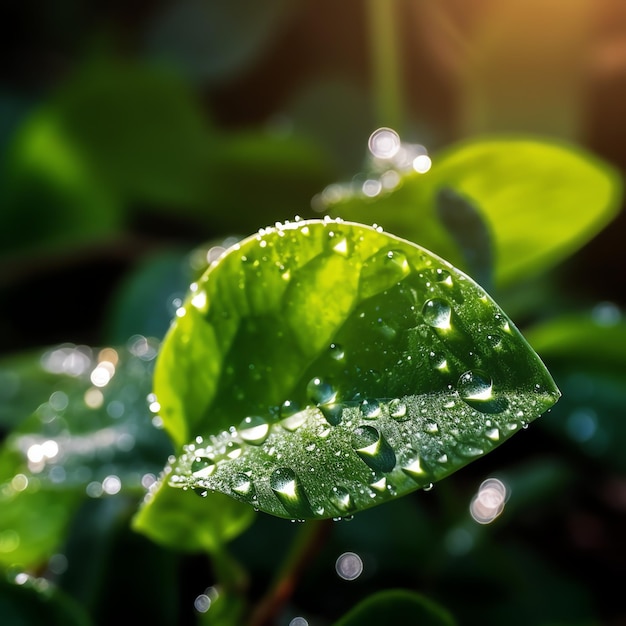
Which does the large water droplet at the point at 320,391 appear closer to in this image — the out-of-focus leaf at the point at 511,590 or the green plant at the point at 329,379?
the green plant at the point at 329,379

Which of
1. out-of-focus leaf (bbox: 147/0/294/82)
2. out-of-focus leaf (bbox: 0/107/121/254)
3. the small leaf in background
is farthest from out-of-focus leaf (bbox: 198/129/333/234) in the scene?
the small leaf in background

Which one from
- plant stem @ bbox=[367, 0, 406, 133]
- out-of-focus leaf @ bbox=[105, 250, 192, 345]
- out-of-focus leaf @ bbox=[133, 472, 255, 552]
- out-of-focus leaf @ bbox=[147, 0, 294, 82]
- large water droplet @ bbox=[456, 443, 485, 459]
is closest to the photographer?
large water droplet @ bbox=[456, 443, 485, 459]

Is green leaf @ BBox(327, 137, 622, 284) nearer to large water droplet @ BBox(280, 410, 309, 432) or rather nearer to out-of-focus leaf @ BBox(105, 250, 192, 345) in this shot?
large water droplet @ BBox(280, 410, 309, 432)

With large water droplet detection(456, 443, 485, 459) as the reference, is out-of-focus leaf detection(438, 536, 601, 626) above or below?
below

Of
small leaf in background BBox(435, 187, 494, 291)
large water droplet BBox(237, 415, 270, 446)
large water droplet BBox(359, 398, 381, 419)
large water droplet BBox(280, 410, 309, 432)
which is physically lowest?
small leaf in background BBox(435, 187, 494, 291)

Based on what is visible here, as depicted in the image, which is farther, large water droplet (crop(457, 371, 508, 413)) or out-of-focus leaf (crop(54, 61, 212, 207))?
out-of-focus leaf (crop(54, 61, 212, 207))

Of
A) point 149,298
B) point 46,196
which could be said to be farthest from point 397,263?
point 46,196

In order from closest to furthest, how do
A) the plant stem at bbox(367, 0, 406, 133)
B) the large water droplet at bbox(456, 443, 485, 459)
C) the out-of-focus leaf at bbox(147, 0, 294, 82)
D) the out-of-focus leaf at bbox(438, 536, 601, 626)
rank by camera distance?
the large water droplet at bbox(456, 443, 485, 459) → the out-of-focus leaf at bbox(438, 536, 601, 626) → the plant stem at bbox(367, 0, 406, 133) → the out-of-focus leaf at bbox(147, 0, 294, 82)

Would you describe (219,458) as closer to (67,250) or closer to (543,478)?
(543,478)

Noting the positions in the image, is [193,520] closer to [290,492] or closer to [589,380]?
[290,492]
